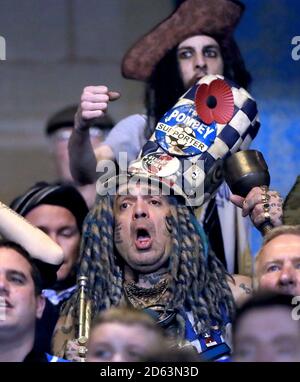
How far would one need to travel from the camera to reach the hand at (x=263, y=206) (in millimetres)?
4969

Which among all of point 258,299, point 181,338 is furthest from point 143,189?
point 258,299

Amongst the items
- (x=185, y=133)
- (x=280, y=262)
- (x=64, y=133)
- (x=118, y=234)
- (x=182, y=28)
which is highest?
(x=182, y=28)

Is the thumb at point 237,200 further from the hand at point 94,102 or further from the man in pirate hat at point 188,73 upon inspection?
the hand at point 94,102

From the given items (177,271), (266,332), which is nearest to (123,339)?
(266,332)

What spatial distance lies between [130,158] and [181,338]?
97 cm

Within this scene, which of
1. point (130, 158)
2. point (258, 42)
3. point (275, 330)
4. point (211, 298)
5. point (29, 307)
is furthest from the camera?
point (258, 42)

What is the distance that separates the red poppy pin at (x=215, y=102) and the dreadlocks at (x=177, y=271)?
0.36m

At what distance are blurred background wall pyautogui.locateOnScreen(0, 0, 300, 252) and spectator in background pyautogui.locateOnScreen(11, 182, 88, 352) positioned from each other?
1.21 ft

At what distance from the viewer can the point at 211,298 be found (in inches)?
197

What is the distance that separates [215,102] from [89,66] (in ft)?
3.18

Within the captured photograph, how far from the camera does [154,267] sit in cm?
498

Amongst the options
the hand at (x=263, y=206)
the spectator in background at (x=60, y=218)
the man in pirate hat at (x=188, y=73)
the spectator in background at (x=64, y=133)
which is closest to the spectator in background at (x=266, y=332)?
the hand at (x=263, y=206)

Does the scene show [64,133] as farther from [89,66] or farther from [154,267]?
[154,267]
